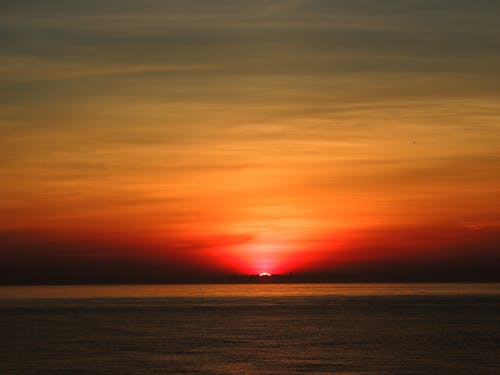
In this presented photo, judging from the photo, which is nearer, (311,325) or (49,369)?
(49,369)

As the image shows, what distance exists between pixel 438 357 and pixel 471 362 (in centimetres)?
299

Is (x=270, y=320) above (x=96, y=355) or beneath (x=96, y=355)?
above

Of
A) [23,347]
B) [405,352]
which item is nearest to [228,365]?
[405,352]

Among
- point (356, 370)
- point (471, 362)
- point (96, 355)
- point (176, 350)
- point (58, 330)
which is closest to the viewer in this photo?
point (356, 370)

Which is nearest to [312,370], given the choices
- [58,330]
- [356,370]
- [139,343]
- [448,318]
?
[356,370]

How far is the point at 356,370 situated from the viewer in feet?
149

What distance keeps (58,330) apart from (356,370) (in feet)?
127

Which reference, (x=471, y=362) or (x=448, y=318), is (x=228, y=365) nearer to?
(x=471, y=362)

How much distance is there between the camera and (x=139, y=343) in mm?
61656

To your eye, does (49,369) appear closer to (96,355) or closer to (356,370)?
(96,355)

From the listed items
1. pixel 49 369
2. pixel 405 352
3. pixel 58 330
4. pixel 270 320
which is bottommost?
pixel 49 369

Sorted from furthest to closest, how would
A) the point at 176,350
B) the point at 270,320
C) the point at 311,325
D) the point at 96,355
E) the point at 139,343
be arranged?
the point at 270,320
the point at 311,325
the point at 139,343
the point at 176,350
the point at 96,355

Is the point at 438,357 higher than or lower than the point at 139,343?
lower

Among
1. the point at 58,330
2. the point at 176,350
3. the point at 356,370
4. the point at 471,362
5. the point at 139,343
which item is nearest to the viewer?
the point at 356,370
